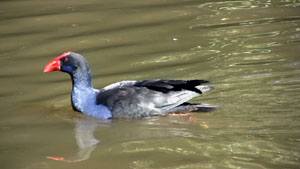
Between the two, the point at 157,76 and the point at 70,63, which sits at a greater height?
the point at 70,63

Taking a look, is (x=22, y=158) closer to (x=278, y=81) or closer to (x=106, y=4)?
(x=278, y=81)

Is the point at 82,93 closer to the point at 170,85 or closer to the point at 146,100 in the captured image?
the point at 146,100

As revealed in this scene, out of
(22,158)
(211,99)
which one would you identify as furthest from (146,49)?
(22,158)

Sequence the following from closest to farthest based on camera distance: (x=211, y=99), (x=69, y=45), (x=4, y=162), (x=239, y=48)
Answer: (x=4, y=162) → (x=211, y=99) → (x=239, y=48) → (x=69, y=45)

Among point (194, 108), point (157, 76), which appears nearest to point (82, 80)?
point (157, 76)

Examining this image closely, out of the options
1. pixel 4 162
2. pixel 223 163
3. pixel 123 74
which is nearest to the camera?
pixel 223 163

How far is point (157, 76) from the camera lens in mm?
9648

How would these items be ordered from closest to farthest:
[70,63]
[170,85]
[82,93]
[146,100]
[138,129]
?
[138,129] → [170,85] → [146,100] → [82,93] → [70,63]

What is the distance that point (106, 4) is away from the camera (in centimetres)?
1437

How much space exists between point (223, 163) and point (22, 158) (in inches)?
93.4

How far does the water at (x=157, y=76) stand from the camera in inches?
265

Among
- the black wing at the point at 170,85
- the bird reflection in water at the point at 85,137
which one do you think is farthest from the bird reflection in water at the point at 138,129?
the black wing at the point at 170,85

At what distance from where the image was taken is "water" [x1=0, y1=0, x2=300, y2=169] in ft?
22.1

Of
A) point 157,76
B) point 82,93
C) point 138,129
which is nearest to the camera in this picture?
point 138,129
